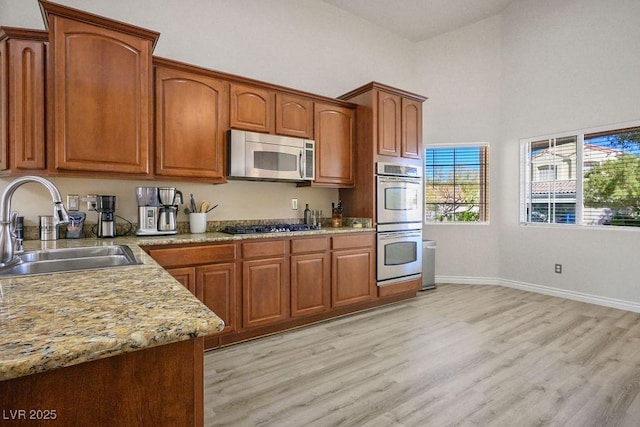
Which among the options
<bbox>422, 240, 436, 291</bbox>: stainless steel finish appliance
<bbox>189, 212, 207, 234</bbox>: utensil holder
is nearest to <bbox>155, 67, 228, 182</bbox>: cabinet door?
<bbox>189, 212, 207, 234</bbox>: utensil holder

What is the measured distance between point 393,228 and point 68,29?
3335 millimetres

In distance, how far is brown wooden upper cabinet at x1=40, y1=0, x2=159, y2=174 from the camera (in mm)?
2221

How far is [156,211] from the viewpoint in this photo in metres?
2.74

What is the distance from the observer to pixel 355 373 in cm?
227

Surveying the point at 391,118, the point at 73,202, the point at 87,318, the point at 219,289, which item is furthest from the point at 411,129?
the point at 87,318

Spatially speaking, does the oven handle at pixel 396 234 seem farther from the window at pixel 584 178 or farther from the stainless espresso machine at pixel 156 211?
the stainless espresso machine at pixel 156 211

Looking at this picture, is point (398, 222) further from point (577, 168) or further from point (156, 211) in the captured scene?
point (156, 211)

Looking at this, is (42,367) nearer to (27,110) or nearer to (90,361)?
(90,361)

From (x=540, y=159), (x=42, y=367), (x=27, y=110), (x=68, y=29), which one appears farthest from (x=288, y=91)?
(x=540, y=159)

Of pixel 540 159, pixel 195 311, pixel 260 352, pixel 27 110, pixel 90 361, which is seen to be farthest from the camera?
pixel 540 159

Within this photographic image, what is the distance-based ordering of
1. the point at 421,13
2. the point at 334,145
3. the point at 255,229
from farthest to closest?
the point at 421,13 < the point at 334,145 < the point at 255,229

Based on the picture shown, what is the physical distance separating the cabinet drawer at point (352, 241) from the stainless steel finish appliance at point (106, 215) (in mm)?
1935

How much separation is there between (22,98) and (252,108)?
164 centimetres

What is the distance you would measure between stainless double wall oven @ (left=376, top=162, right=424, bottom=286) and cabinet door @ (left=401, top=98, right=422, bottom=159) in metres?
0.19
